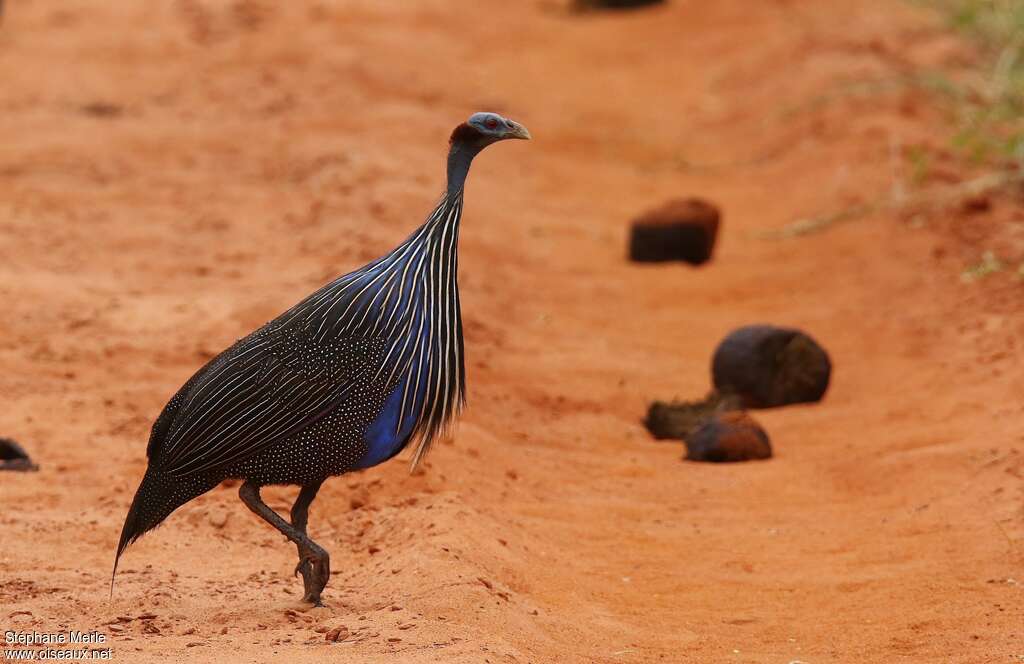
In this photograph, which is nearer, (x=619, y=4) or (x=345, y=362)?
(x=345, y=362)

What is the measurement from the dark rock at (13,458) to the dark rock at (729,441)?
266cm

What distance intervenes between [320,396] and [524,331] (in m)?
3.61

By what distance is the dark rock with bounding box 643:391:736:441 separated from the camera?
22.5ft

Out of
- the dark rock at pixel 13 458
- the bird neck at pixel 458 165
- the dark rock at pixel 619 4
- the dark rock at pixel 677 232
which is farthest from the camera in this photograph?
the dark rock at pixel 619 4

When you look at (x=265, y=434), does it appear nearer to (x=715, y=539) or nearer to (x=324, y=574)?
(x=324, y=574)

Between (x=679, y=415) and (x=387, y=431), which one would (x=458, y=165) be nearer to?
(x=387, y=431)

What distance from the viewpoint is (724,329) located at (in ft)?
27.7

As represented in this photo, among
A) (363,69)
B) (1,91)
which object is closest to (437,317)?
(1,91)

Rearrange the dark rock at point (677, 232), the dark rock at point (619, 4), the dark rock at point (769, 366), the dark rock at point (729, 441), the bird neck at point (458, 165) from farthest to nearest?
the dark rock at point (619, 4) → the dark rock at point (677, 232) → the dark rock at point (769, 366) → the dark rock at point (729, 441) → the bird neck at point (458, 165)

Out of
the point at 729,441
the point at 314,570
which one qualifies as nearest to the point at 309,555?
the point at 314,570

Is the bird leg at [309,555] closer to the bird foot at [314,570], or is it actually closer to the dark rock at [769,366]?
the bird foot at [314,570]

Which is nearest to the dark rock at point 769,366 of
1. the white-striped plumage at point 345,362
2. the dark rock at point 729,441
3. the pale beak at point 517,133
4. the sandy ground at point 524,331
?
the sandy ground at point 524,331

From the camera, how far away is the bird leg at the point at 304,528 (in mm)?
4570

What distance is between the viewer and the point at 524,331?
810cm
